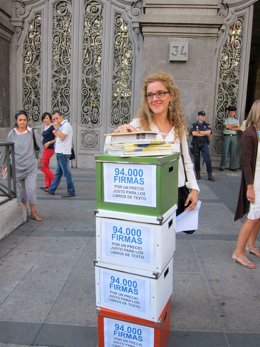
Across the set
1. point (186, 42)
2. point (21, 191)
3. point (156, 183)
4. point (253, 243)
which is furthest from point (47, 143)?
point (156, 183)

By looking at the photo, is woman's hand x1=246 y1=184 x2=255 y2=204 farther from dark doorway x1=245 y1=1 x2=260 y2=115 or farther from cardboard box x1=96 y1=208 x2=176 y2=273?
dark doorway x1=245 y1=1 x2=260 y2=115

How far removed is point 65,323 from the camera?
118 inches

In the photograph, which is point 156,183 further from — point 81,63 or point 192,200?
point 81,63

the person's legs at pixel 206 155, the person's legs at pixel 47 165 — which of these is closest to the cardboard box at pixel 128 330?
the person's legs at pixel 47 165

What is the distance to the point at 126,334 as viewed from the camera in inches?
95.1

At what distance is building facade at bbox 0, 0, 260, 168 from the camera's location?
379 inches

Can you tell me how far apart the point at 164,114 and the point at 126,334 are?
160cm

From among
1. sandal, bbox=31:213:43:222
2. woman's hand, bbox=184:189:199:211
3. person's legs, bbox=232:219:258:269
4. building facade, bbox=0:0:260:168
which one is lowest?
sandal, bbox=31:213:43:222

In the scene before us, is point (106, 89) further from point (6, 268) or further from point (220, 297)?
point (220, 297)

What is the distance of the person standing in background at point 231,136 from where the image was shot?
9820 millimetres

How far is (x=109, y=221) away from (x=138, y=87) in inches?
333

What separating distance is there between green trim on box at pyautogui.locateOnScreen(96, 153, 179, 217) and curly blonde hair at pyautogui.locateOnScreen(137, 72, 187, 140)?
1.55 feet

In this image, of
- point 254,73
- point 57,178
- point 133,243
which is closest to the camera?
point 133,243

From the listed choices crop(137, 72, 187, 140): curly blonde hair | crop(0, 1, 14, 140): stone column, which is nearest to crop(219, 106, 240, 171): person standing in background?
crop(0, 1, 14, 140): stone column
